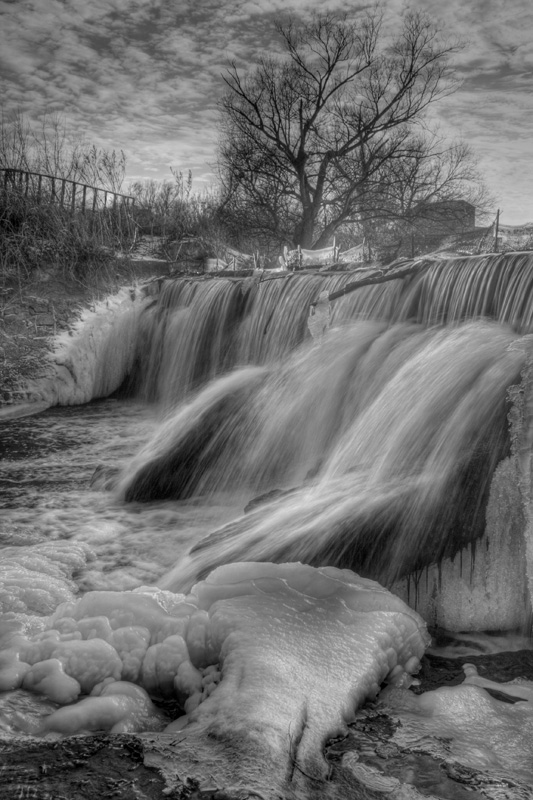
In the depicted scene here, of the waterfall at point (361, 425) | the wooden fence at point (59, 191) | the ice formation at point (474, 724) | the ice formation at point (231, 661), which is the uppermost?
the wooden fence at point (59, 191)

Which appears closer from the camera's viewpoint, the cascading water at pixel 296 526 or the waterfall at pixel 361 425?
the cascading water at pixel 296 526

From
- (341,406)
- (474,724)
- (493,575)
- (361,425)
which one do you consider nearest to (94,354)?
(341,406)

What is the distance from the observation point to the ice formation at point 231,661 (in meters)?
1.79

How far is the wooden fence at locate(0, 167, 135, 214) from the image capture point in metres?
11.0

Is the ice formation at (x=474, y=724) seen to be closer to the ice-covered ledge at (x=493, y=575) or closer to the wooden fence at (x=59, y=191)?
the ice-covered ledge at (x=493, y=575)

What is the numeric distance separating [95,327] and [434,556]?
8106mm

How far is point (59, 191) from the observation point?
471 inches

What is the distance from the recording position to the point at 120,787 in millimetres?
1536

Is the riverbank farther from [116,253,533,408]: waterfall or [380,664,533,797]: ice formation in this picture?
[380,664,533,797]: ice formation

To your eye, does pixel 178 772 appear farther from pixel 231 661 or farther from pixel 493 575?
pixel 493 575

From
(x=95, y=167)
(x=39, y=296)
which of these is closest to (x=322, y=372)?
(x=39, y=296)

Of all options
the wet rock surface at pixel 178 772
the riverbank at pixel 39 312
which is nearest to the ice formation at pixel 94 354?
the riverbank at pixel 39 312

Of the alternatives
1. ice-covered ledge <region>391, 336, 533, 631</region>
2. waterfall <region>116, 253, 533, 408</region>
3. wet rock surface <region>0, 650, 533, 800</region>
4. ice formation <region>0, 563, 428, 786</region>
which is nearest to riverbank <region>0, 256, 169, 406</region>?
waterfall <region>116, 253, 533, 408</region>

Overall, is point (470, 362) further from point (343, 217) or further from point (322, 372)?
point (343, 217)
